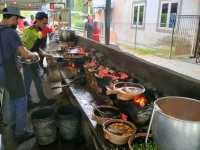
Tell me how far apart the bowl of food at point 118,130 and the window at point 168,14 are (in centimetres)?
810

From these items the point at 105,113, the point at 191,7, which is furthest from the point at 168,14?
the point at 105,113

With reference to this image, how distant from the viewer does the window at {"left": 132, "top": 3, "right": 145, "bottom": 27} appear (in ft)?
38.0

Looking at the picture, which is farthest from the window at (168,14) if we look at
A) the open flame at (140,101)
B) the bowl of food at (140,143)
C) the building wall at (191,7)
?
the bowl of food at (140,143)

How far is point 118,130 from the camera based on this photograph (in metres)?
1.85

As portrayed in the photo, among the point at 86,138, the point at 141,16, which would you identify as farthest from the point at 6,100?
the point at 141,16

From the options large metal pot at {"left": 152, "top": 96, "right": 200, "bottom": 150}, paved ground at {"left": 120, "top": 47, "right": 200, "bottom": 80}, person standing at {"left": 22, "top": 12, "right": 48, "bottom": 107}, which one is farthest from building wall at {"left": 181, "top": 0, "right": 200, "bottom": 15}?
large metal pot at {"left": 152, "top": 96, "right": 200, "bottom": 150}

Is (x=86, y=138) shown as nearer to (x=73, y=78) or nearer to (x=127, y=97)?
(x=73, y=78)

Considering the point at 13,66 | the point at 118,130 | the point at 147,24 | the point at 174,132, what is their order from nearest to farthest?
the point at 174,132, the point at 118,130, the point at 13,66, the point at 147,24

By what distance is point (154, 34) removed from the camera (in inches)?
414

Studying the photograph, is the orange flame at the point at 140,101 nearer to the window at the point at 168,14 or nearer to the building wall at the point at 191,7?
the building wall at the point at 191,7

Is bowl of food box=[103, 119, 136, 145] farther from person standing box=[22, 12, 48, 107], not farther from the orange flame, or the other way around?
person standing box=[22, 12, 48, 107]

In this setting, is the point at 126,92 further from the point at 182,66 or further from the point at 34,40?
the point at 182,66

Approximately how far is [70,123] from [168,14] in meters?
8.36

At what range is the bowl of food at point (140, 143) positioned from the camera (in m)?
1.60
